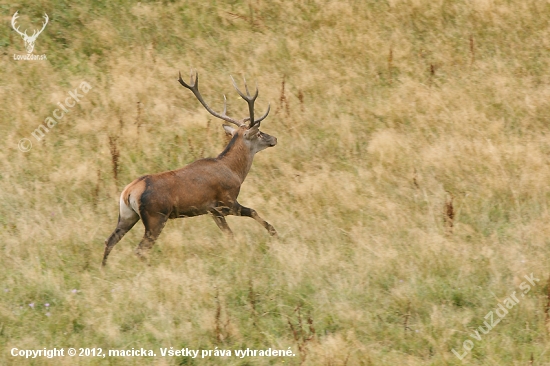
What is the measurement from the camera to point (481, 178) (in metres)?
9.81

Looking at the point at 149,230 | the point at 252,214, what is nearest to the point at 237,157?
the point at 252,214

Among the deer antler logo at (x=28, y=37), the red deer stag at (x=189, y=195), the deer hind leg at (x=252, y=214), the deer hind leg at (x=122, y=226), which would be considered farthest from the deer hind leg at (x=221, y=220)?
the deer antler logo at (x=28, y=37)

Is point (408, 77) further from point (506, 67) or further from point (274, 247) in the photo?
point (274, 247)

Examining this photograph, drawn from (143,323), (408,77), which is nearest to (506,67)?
(408,77)

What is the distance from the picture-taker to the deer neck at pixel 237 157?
9.15 metres

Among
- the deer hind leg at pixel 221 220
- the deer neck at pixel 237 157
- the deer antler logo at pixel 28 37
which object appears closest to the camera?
the deer hind leg at pixel 221 220

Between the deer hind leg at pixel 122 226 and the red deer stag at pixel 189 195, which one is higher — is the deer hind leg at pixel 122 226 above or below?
below

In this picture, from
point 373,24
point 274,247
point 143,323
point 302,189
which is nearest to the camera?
point 143,323

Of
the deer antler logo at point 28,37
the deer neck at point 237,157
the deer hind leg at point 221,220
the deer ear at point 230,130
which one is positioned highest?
the deer ear at point 230,130

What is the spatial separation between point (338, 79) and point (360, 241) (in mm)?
4697

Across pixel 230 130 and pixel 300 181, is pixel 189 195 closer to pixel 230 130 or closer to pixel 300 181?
pixel 230 130

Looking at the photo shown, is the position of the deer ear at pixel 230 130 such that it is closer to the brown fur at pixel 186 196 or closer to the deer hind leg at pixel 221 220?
the brown fur at pixel 186 196

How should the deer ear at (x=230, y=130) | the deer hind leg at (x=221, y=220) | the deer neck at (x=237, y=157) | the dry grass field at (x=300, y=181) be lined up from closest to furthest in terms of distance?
1. the dry grass field at (x=300, y=181)
2. the deer hind leg at (x=221, y=220)
3. the deer neck at (x=237, y=157)
4. the deer ear at (x=230, y=130)

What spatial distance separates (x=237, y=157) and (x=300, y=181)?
3.96 ft
